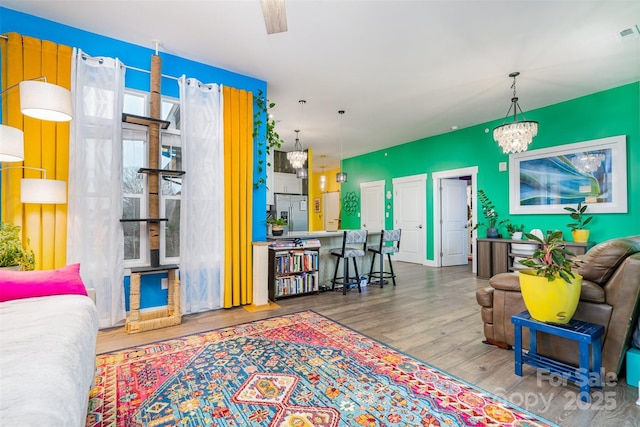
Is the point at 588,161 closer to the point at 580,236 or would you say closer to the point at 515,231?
the point at 580,236

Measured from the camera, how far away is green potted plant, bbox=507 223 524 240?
198 inches

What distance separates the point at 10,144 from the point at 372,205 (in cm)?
722

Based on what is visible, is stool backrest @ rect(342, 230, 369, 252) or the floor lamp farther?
stool backrest @ rect(342, 230, 369, 252)

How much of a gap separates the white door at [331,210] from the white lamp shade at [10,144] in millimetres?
8130

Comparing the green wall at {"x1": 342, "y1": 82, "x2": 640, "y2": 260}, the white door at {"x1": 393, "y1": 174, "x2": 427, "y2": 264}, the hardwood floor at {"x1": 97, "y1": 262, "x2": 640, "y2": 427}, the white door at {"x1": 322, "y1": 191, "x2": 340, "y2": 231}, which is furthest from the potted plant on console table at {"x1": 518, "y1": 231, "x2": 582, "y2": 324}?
the white door at {"x1": 322, "y1": 191, "x2": 340, "y2": 231}

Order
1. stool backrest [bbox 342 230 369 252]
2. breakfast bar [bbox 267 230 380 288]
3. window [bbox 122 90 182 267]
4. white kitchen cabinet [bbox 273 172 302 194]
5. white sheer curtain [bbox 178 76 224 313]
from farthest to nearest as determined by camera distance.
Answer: white kitchen cabinet [bbox 273 172 302 194], breakfast bar [bbox 267 230 380 288], stool backrest [bbox 342 230 369 252], white sheer curtain [bbox 178 76 224 313], window [bbox 122 90 182 267]

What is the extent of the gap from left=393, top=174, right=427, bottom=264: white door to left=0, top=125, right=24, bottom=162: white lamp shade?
21.8 feet

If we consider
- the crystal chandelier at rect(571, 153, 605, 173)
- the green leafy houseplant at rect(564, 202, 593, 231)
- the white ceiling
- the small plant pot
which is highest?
the white ceiling

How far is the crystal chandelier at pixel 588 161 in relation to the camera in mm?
4312

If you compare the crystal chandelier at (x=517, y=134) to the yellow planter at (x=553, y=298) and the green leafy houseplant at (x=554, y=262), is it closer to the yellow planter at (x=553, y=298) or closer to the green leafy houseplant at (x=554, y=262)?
the green leafy houseplant at (x=554, y=262)

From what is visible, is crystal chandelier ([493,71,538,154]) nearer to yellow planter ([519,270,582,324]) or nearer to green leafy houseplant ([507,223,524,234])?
green leafy houseplant ([507,223,524,234])

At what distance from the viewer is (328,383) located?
1.98m

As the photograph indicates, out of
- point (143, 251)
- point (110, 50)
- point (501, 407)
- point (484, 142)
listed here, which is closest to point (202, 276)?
point (143, 251)

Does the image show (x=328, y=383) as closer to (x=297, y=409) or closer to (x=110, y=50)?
(x=297, y=409)
